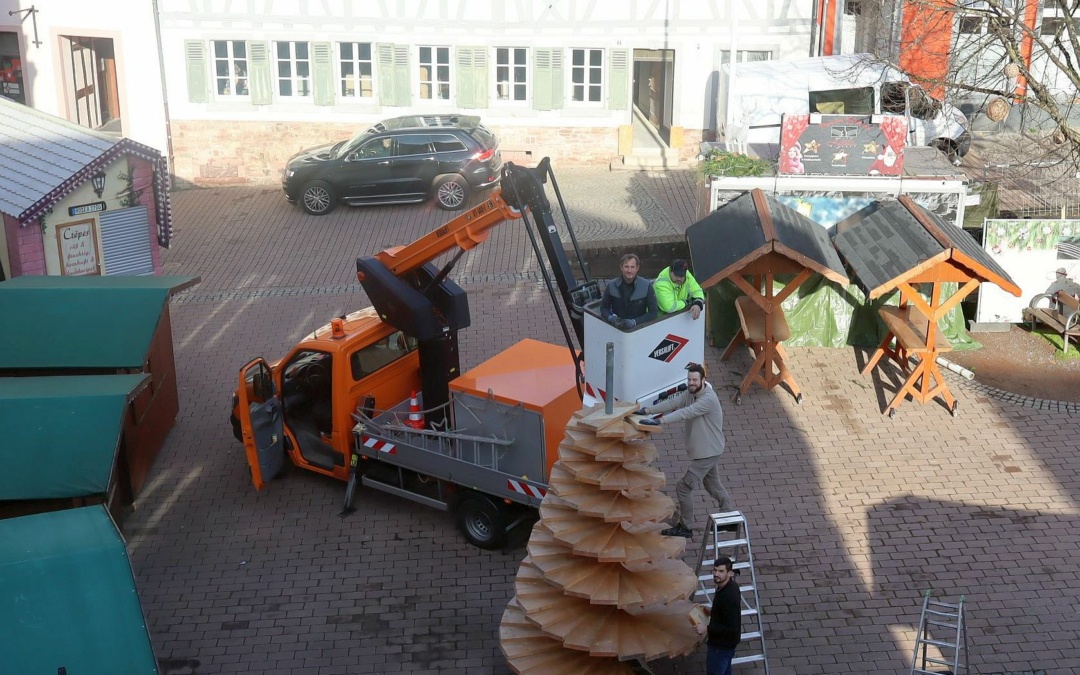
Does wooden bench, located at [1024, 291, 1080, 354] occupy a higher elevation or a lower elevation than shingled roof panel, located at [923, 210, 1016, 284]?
lower

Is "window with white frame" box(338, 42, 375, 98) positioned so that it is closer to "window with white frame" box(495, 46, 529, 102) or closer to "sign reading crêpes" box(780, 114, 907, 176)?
"window with white frame" box(495, 46, 529, 102)

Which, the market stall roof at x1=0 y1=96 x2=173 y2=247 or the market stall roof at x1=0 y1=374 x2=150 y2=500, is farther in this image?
the market stall roof at x1=0 y1=96 x2=173 y2=247

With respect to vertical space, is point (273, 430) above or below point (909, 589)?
above

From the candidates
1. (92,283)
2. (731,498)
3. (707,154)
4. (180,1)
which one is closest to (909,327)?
(731,498)

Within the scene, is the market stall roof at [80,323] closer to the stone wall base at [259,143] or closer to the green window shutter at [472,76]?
the stone wall base at [259,143]

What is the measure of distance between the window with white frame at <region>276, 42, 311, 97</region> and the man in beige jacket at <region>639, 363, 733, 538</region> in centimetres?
1721

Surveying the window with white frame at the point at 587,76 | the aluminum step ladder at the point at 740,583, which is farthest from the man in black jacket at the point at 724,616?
the window with white frame at the point at 587,76

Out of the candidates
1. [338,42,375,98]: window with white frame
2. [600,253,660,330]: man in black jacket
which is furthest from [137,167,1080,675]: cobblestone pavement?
[338,42,375,98]: window with white frame

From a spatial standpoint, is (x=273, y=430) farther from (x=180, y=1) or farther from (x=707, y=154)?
(x=180, y=1)

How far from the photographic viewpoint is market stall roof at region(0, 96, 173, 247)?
48.9 ft

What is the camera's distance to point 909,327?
1371 centimetres

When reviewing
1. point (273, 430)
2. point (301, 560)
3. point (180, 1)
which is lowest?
point (301, 560)

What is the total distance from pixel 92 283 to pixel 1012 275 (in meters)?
11.8

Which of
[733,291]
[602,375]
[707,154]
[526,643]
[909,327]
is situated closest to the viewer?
[526,643]
